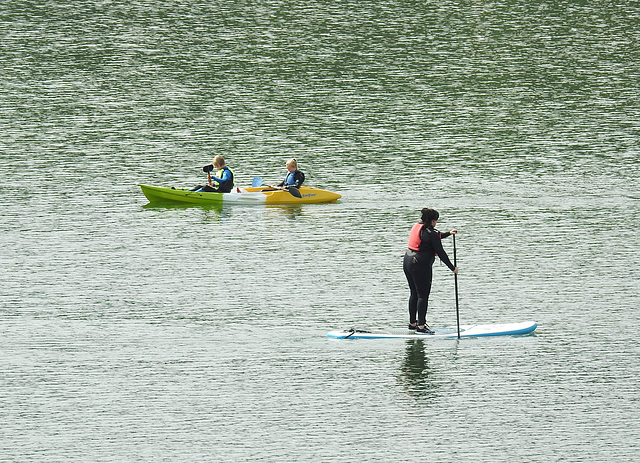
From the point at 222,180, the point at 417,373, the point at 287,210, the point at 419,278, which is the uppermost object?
the point at 222,180

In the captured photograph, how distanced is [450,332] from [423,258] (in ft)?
6.39

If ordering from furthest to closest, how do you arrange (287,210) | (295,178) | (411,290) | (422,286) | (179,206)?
(179,206) → (295,178) → (287,210) → (411,290) → (422,286)

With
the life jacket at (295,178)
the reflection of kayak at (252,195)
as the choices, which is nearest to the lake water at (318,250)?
the reflection of kayak at (252,195)

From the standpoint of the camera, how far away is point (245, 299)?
30359mm

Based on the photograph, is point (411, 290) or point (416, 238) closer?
point (416, 238)

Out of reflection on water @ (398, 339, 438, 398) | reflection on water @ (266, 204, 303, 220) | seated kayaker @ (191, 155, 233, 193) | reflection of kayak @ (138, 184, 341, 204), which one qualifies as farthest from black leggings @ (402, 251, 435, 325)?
seated kayaker @ (191, 155, 233, 193)

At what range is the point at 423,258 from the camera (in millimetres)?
25656

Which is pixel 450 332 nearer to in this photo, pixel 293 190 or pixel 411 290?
pixel 411 290

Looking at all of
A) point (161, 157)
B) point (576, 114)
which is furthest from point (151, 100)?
point (576, 114)

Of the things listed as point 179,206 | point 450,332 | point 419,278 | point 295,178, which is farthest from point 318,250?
point 419,278

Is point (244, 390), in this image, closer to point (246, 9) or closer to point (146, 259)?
point (146, 259)

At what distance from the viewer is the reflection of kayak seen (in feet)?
142

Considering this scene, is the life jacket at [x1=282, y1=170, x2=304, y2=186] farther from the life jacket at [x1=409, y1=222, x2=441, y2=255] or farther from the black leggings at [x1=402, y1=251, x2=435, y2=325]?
the life jacket at [x1=409, y1=222, x2=441, y2=255]

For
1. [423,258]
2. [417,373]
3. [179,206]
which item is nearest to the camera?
[417,373]
